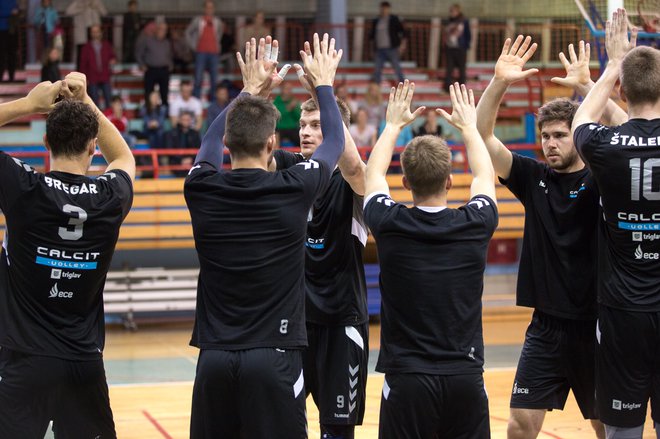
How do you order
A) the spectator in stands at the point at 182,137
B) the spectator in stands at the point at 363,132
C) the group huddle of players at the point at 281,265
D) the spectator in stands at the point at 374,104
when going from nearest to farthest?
the group huddle of players at the point at 281,265
the spectator in stands at the point at 182,137
the spectator in stands at the point at 363,132
the spectator in stands at the point at 374,104

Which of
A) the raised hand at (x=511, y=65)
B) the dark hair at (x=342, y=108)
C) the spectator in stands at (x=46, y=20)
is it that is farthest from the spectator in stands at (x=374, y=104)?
the raised hand at (x=511, y=65)

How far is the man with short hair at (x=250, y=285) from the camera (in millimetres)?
5039

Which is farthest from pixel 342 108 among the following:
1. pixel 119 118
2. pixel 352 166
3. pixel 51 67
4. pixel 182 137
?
pixel 51 67

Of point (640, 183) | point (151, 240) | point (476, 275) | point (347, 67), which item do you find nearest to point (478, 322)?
point (476, 275)

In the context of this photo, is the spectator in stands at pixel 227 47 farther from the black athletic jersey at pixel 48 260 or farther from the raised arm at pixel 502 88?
the black athletic jersey at pixel 48 260

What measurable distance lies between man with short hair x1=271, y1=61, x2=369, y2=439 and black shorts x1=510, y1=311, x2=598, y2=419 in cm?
111

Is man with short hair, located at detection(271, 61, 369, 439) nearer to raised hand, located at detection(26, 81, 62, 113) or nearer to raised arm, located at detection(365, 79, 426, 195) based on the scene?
raised arm, located at detection(365, 79, 426, 195)

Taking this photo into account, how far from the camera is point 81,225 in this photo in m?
5.36

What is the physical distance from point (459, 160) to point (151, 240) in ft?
20.5

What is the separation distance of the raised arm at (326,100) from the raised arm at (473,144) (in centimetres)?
60

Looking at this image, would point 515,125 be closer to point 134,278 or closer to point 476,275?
point 134,278

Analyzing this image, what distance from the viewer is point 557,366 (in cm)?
661

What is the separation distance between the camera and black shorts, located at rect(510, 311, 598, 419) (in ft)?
21.5

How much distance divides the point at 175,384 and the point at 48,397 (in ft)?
22.2
